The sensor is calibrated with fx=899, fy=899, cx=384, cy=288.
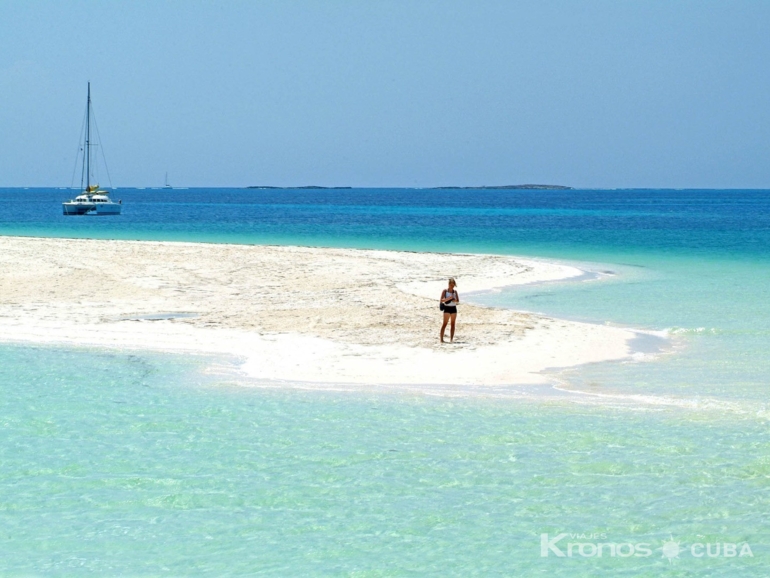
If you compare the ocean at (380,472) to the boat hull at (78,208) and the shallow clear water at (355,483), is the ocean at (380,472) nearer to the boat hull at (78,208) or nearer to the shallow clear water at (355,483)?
the shallow clear water at (355,483)

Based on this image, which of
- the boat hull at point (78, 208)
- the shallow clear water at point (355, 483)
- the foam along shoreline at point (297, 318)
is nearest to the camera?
the shallow clear water at point (355, 483)

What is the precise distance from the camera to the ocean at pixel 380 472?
28.8 ft

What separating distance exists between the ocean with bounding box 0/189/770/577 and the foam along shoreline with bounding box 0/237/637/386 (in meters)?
1.29

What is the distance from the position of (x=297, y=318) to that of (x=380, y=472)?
36.8 ft

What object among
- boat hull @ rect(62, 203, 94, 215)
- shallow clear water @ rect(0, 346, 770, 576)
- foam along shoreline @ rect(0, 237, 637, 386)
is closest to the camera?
shallow clear water @ rect(0, 346, 770, 576)

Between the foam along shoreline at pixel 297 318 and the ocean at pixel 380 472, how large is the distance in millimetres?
1286

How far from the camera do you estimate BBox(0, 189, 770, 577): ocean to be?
28.8ft

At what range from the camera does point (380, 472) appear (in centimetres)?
1095

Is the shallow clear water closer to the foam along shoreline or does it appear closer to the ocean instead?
the ocean

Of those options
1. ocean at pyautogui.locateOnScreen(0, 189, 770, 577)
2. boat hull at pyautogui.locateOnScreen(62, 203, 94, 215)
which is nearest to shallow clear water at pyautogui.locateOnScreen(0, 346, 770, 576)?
ocean at pyautogui.locateOnScreen(0, 189, 770, 577)

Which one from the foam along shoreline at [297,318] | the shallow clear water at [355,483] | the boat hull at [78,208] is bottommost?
the shallow clear water at [355,483]

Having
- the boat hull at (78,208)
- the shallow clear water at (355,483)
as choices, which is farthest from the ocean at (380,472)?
the boat hull at (78,208)

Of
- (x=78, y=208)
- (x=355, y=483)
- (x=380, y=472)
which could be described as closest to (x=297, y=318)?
(x=380, y=472)

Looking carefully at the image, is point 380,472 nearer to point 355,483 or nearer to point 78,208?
point 355,483
